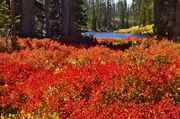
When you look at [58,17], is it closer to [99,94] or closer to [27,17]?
[27,17]

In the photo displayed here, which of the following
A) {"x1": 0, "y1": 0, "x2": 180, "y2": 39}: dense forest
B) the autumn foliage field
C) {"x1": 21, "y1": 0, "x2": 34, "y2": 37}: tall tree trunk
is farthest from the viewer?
{"x1": 21, "y1": 0, "x2": 34, "y2": 37}: tall tree trunk

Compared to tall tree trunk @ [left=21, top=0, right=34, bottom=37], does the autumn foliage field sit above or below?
below

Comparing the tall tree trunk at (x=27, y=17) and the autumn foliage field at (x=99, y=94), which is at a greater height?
the tall tree trunk at (x=27, y=17)

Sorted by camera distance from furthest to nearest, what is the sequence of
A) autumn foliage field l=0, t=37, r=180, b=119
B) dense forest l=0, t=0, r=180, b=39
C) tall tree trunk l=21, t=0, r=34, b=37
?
tall tree trunk l=21, t=0, r=34, b=37 → dense forest l=0, t=0, r=180, b=39 → autumn foliage field l=0, t=37, r=180, b=119

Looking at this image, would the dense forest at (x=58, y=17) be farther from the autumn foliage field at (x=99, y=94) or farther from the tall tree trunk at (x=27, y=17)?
the autumn foliage field at (x=99, y=94)

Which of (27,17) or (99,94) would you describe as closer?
(99,94)

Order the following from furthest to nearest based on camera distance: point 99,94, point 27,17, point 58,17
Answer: point 58,17 < point 27,17 < point 99,94

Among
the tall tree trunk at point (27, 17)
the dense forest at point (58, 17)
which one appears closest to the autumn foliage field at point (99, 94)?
the dense forest at point (58, 17)

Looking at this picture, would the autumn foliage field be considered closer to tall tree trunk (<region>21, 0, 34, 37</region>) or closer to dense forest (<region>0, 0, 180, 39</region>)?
dense forest (<region>0, 0, 180, 39</region>)

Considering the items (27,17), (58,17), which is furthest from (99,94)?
(58,17)

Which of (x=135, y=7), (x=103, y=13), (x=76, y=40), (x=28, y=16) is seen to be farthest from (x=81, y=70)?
(x=103, y=13)

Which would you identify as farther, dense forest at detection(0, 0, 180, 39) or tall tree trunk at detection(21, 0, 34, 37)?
tall tree trunk at detection(21, 0, 34, 37)

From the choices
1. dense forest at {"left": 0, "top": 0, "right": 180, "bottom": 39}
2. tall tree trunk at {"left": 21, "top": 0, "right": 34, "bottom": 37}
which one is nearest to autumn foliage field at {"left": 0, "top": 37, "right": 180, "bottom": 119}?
dense forest at {"left": 0, "top": 0, "right": 180, "bottom": 39}

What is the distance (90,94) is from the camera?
820cm
